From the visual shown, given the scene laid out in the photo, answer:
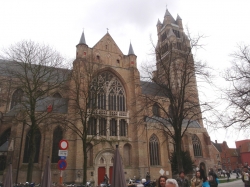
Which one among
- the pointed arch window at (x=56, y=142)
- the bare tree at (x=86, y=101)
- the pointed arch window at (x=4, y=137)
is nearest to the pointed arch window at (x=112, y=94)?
the bare tree at (x=86, y=101)

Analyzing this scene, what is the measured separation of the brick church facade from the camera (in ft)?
73.4

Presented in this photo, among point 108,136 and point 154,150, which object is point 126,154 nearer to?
point 108,136

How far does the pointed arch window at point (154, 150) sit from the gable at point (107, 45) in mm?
13071

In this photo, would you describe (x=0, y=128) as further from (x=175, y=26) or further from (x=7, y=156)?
(x=175, y=26)

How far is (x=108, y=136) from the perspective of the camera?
26266 millimetres

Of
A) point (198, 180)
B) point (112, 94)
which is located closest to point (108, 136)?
point (112, 94)

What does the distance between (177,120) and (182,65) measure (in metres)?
3.84

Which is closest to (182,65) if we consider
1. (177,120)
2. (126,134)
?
(177,120)

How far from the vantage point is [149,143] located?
29.1 metres

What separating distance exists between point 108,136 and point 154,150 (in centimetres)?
724

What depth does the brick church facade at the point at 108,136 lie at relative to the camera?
73.4 ft

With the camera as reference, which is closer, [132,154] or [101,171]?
[101,171]

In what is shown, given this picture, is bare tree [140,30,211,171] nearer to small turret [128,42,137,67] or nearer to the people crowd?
the people crowd

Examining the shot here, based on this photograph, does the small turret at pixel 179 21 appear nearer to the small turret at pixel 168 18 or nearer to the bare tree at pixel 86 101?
the small turret at pixel 168 18
